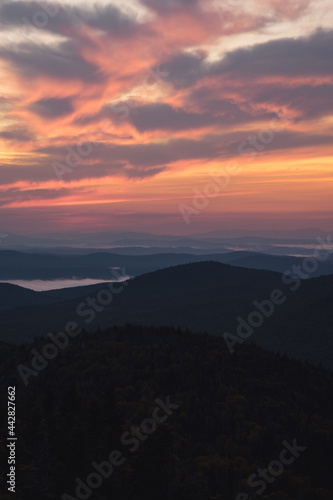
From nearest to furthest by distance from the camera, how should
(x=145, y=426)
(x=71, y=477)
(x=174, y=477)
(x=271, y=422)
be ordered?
1. (x=71, y=477)
2. (x=174, y=477)
3. (x=145, y=426)
4. (x=271, y=422)

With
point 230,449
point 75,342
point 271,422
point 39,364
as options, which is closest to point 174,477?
point 230,449

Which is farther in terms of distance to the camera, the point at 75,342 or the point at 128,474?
the point at 75,342

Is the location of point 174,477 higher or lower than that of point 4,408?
lower

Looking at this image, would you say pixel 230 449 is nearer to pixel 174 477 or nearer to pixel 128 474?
pixel 174 477

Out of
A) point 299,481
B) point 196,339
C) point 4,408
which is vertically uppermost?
point 196,339

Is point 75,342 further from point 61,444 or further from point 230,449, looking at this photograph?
point 61,444

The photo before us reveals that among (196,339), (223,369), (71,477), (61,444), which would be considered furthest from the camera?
(196,339)
